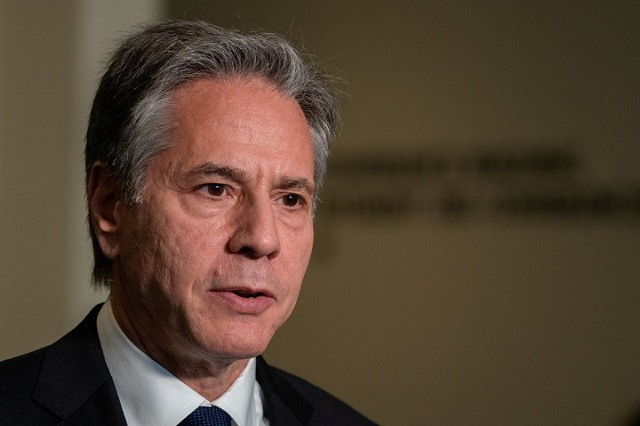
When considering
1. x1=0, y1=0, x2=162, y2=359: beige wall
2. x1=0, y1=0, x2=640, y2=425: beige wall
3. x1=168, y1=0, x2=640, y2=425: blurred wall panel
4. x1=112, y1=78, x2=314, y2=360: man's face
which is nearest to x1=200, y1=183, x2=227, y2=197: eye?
x1=112, y1=78, x2=314, y2=360: man's face

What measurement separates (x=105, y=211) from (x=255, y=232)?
282 mm

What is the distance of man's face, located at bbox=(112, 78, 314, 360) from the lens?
1.36m

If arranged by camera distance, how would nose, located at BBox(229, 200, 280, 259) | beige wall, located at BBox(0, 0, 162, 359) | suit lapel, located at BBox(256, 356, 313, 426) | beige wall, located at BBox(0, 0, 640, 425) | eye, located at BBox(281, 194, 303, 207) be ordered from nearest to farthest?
nose, located at BBox(229, 200, 280, 259) → eye, located at BBox(281, 194, 303, 207) → suit lapel, located at BBox(256, 356, 313, 426) → beige wall, located at BBox(0, 0, 162, 359) → beige wall, located at BBox(0, 0, 640, 425)

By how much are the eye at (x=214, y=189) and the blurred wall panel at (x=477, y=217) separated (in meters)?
2.14

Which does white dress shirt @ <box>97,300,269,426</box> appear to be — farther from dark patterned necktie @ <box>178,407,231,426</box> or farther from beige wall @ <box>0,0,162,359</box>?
beige wall @ <box>0,0,162,359</box>

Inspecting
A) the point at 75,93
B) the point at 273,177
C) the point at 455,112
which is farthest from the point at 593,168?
the point at 273,177

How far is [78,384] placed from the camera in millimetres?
1421

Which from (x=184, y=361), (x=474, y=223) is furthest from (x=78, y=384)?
(x=474, y=223)

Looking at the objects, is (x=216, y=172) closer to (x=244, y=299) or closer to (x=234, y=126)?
(x=234, y=126)

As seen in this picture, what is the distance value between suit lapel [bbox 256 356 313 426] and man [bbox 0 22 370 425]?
0.06 m

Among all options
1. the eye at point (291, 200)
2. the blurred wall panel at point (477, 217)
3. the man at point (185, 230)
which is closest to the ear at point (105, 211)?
the man at point (185, 230)

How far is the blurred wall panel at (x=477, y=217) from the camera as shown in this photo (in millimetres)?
3244

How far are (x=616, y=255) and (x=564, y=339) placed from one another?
1.09 ft

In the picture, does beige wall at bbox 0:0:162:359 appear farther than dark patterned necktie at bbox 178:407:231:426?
Yes
